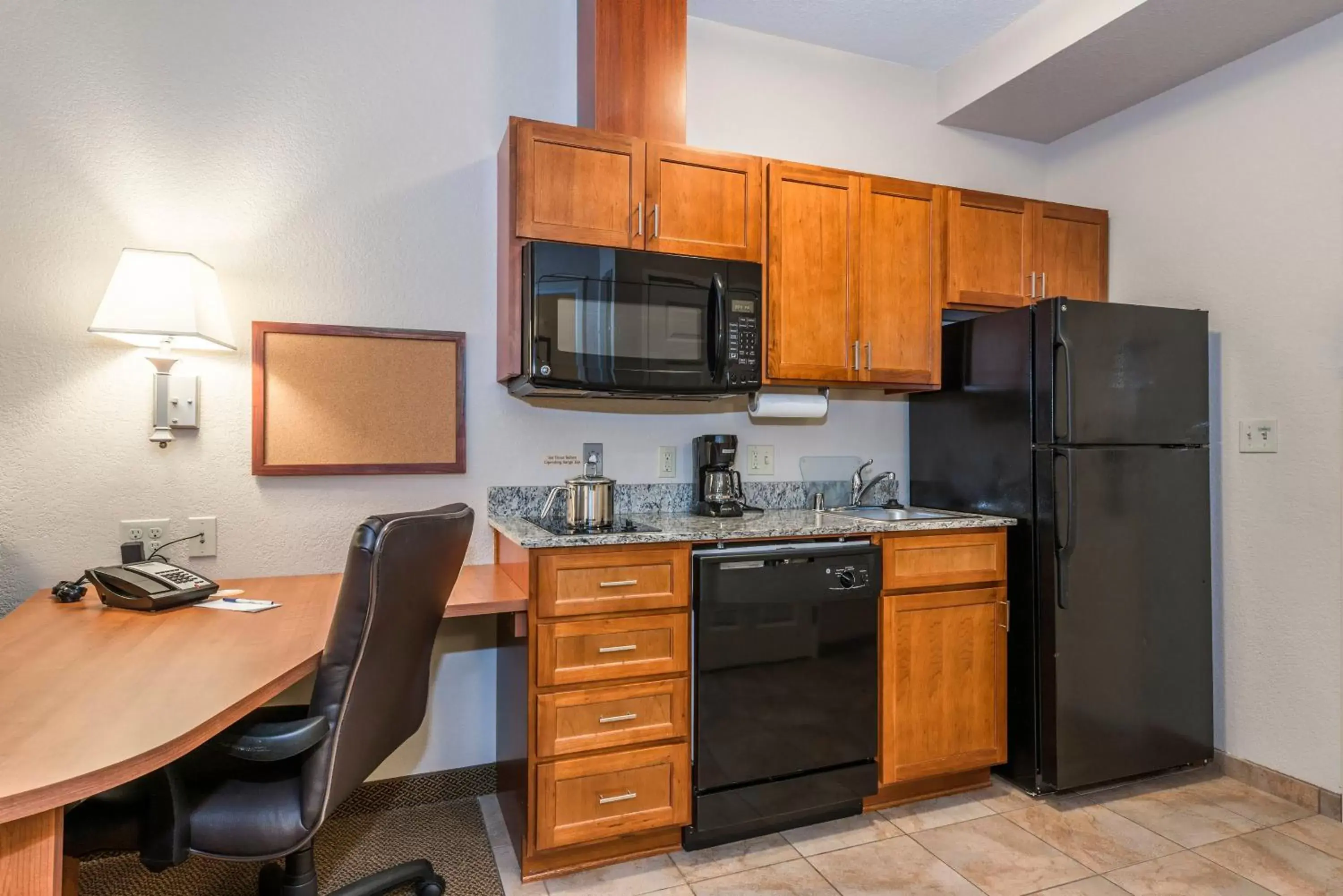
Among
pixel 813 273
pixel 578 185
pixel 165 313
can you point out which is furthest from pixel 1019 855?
pixel 165 313

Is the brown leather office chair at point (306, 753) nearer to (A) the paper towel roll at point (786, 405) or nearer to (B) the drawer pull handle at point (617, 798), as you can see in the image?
(B) the drawer pull handle at point (617, 798)

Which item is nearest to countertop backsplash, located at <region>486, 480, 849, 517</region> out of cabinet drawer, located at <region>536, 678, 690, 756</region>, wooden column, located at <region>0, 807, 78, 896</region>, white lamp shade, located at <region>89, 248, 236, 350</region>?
cabinet drawer, located at <region>536, 678, 690, 756</region>

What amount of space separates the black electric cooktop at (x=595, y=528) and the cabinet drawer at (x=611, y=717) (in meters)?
0.43

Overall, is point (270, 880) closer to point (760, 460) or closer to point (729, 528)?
point (729, 528)

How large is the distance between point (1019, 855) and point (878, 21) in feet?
9.52

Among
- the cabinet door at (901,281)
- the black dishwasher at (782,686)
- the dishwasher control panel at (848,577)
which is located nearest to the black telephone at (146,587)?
the black dishwasher at (782,686)

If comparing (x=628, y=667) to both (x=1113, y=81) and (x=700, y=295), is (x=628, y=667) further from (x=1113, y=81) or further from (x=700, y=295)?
(x=1113, y=81)

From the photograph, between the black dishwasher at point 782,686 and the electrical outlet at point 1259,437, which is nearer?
the black dishwasher at point 782,686

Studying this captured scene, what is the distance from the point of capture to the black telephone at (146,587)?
1.72m

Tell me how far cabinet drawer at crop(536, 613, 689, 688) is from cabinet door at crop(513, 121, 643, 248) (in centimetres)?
116

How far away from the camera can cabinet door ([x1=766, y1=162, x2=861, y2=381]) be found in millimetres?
2494

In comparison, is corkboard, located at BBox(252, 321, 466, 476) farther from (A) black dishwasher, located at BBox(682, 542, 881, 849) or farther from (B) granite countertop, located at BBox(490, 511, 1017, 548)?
(A) black dishwasher, located at BBox(682, 542, 881, 849)

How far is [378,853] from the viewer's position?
208 centimetres

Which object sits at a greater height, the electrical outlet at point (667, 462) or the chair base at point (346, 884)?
the electrical outlet at point (667, 462)
